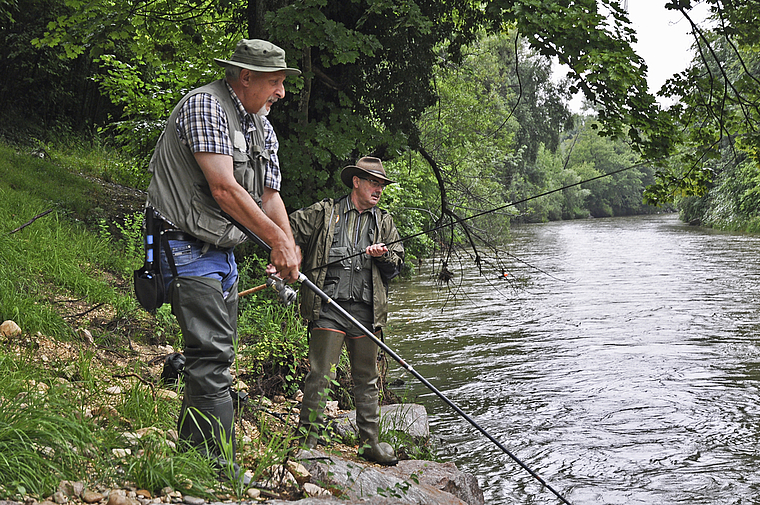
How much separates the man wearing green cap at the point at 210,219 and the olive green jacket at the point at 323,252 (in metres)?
1.20

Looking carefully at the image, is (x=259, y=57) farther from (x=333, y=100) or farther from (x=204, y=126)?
(x=333, y=100)

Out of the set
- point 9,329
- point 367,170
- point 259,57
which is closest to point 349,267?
point 367,170

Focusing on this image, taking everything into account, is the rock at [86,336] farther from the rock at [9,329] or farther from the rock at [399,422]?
the rock at [399,422]

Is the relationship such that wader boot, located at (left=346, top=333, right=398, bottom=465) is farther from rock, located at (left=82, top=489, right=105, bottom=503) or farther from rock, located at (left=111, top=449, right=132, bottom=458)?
rock, located at (left=82, top=489, right=105, bottom=503)

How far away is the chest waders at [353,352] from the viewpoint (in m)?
4.28

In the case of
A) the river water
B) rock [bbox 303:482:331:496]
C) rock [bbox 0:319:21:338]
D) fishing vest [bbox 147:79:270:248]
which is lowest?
the river water

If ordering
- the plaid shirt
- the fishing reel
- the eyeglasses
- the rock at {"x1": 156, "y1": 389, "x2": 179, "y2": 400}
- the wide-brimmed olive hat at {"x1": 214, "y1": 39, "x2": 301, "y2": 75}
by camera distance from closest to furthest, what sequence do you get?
the plaid shirt → the wide-brimmed olive hat at {"x1": 214, "y1": 39, "x2": 301, "y2": 75} → the fishing reel → the rock at {"x1": 156, "y1": 389, "x2": 179, "y2": 400} → the eyeglasses

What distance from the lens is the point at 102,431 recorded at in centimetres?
301

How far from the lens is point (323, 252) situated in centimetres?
430

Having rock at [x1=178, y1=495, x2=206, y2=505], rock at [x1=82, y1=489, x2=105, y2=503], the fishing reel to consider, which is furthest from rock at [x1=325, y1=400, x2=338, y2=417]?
rock at [x1=82, y1=489, x2=105, y2=503]

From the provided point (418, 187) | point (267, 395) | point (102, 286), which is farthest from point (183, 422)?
point (418, 187)

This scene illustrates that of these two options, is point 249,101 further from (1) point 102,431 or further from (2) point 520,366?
(2) point 520,366

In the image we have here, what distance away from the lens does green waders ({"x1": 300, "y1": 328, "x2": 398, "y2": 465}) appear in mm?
4270

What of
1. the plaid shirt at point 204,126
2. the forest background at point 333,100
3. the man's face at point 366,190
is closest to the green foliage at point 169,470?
the forest background at point 333,100
